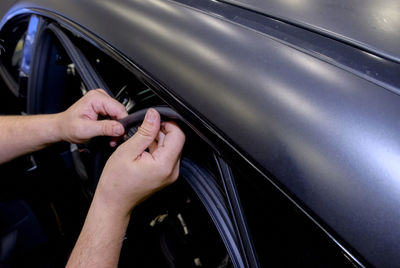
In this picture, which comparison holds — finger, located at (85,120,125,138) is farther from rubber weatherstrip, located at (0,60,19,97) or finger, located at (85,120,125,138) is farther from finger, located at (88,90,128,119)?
rubber weatherstrip, located at (0,60,19,97)

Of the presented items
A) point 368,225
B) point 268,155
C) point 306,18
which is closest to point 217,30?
point 306,18

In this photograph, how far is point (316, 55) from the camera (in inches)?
20.0

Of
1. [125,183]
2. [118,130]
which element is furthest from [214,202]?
[118,130]

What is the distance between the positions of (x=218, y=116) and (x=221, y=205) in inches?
9.6

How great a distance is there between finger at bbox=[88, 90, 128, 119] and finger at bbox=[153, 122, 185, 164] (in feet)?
0.77

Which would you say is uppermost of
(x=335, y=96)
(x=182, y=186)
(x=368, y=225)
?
(x=335, y=96)

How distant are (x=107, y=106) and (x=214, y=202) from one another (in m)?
0.45

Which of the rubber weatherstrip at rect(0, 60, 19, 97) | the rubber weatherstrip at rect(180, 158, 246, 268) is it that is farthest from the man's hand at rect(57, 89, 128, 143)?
the rubber weatherstrip at rect(0, 60, 19, 97)

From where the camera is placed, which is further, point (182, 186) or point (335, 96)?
point (182, 186)

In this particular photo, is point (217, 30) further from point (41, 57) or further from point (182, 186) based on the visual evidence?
point (41, 57)

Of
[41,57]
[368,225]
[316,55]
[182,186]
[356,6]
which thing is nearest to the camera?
[368,225]

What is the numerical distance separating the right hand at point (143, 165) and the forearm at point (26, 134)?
0.42 metres

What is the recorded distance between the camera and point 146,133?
2.31 feet

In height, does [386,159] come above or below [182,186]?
above
